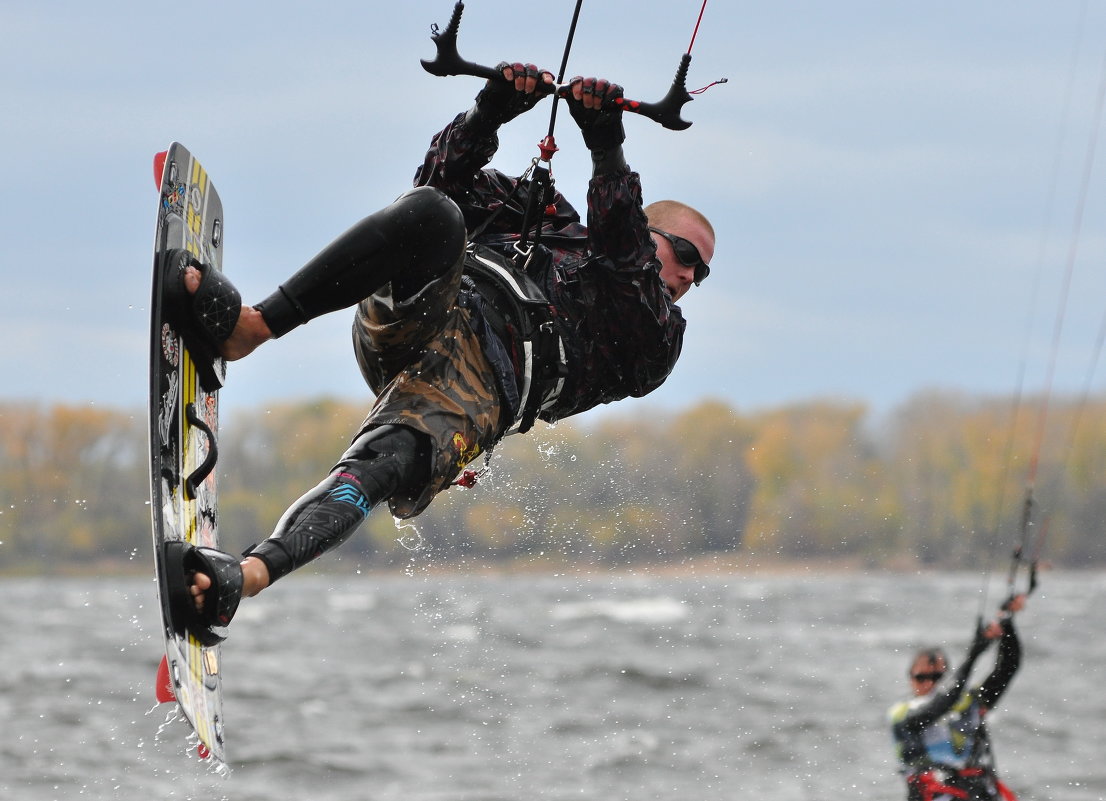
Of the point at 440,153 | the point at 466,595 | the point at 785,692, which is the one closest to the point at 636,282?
the point at 440,153

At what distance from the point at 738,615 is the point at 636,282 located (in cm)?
6363

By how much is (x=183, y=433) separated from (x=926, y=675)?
769 cm

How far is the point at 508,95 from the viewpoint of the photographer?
17.2 feet

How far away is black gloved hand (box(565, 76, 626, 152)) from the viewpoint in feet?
16.3

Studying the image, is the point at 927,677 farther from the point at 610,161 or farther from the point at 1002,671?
the point at 610,161

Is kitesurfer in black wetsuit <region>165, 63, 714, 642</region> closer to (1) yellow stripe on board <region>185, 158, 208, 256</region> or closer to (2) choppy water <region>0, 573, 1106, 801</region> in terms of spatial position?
(1) yellow stripe on board <region>185, 158, 208, 256</region>

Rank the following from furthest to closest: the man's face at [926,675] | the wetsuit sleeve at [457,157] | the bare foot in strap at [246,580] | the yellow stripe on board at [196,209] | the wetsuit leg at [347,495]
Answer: the man's face at [926,675], the wetsuit sleeve at [457,157], the yellow stripe on board at [196,209], the wetsuit leg at [347,495], the bare foot in strap at [246,580]

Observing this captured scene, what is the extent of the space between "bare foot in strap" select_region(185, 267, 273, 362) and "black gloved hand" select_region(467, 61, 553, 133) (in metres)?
1.05

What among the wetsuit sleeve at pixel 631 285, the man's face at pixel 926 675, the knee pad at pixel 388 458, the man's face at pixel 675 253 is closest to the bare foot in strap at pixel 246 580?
the knee pad at pixel 388 458

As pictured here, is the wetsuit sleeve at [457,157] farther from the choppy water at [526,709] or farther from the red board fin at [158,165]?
the choppy water at [526,709]

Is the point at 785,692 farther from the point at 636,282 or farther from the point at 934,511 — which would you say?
the point at 934,511

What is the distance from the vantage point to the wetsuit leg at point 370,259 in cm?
482

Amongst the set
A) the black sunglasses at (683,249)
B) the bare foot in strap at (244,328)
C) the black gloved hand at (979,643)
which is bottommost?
the black gloved hand at (979,643)

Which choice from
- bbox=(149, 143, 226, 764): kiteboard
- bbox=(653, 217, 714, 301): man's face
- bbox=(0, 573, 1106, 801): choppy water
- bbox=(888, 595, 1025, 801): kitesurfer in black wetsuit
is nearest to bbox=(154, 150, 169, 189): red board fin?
bbox=(149, 143, 226, 764): kiteboard
